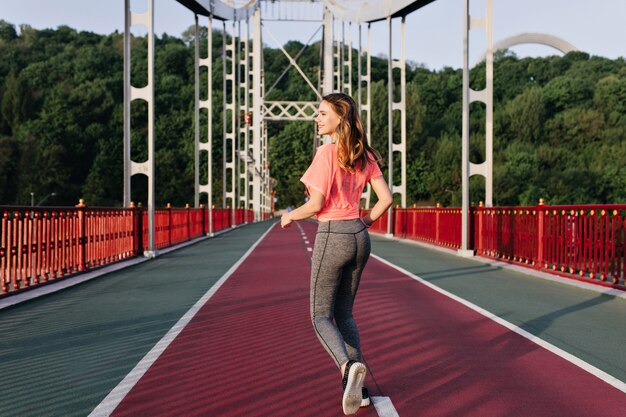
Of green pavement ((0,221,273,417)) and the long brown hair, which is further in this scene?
green pavement ((0,221,273,417))

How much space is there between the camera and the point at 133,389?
4836mm

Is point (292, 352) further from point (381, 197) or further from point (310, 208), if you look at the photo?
point (310, 208)

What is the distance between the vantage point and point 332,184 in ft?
13.7

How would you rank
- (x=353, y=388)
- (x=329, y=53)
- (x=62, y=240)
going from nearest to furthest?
(x=353, y=388), (x=62, y=240), (x=329, y=53)

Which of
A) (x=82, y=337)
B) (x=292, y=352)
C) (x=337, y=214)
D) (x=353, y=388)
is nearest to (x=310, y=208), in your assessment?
(x=337, y=214)

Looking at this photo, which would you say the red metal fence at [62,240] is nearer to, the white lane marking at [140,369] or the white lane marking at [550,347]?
the white lane marking at [140,369]

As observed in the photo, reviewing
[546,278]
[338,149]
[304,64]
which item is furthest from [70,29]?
[338,149]

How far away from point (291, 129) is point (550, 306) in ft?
331

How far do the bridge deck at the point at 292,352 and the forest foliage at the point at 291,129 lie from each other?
64062 mm

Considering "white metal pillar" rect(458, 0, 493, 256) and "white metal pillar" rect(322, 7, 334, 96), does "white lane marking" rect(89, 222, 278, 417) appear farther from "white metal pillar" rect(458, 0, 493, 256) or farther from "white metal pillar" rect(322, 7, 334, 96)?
"white metal pillar" rect(322, 7, 334, 96)

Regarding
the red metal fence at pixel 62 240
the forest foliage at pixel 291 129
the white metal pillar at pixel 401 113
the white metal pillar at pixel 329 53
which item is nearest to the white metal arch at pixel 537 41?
the forest foliage at pixel 291 129

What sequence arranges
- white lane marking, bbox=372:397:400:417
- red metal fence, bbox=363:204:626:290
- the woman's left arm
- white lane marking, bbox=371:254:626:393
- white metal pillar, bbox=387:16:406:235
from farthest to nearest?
white metal pillar, bbox=387:16:406:235, red metal fence, bbox=363:204:626:290, white lane marking, bbox=371:254:626:393, white lane marking, bbox=372:397:400:417, the woman's left arm

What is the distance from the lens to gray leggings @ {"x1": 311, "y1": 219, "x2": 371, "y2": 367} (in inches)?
163

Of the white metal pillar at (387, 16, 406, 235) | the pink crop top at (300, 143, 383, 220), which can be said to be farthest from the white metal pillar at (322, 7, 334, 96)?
the pink crop top at (300, 143, 383, 220)
